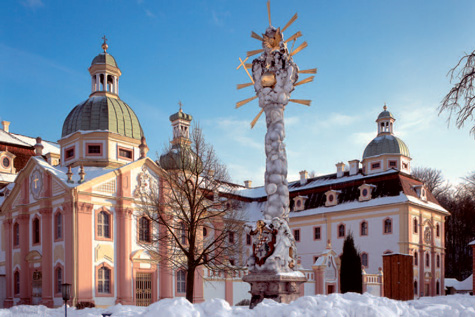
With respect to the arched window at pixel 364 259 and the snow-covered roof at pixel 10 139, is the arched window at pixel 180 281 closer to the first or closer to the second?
the arched window at pixel 364 259

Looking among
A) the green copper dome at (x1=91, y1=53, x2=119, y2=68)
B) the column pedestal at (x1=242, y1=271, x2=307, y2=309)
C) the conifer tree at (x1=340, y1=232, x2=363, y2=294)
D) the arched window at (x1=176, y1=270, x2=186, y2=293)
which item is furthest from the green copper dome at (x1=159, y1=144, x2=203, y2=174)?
the green copper dome at (x1=91, y1=53, x2=119, y2=68)

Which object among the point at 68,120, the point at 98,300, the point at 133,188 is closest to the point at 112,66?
the point at 68,120

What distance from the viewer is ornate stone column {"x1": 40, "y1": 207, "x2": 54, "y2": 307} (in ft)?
104

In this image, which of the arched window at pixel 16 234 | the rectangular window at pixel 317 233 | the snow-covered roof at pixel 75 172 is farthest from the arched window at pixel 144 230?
the rectangular window at pixel 317 233

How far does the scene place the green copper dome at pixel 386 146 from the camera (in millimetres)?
52781

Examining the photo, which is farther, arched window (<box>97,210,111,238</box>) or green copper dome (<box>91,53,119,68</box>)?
Result: green copper dome (<box>91,53,119,68</box>)

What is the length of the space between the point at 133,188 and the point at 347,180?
834 inches

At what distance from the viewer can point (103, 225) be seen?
3206 centimetres

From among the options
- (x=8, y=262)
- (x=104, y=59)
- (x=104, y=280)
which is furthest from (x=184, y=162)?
(x=8, y=262)

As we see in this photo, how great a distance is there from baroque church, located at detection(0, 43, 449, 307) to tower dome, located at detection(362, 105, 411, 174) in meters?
8.07

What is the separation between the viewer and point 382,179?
142 feet

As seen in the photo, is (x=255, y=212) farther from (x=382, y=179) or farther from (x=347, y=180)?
(x=382, y=179)

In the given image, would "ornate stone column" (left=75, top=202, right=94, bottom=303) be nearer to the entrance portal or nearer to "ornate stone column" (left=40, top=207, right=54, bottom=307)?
"ornate stone column" (left=40, top=207, right=54, bottom=307)

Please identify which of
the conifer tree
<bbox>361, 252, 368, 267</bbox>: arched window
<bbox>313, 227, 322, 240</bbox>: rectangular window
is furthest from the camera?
<bbox>313, 227, 322, 240</bbox>: rectangular window
